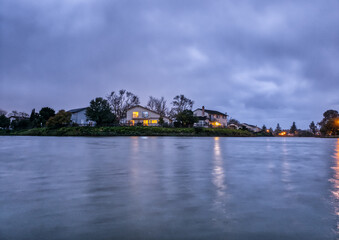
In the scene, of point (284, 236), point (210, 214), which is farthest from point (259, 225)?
point (210, 214)

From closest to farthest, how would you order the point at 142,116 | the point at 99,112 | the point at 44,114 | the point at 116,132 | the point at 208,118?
the point at 116,132, the point at 99,112, the point at 44,114, the point at 142,116, the point at 208,118

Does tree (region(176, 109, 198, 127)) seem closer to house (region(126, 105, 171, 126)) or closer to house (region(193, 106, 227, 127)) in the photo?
house (region(126, 105, 171, 126))

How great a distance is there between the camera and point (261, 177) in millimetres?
6438

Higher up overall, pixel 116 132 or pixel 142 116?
pixel 142 116

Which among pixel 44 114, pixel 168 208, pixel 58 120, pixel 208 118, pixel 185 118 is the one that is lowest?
pixel 168 208

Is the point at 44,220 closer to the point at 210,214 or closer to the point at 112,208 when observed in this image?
the point at 112,208

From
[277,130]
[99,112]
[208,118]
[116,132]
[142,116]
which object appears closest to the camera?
[116,132]

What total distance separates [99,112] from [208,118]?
37020 mm

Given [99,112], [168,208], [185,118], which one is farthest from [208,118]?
[168,208]

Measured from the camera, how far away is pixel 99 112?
177 ft

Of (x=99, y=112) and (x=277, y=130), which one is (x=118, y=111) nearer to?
(x=99, y=112)

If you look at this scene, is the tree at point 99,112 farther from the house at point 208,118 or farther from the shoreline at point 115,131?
the house at point 208,118

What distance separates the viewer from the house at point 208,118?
7384 cm

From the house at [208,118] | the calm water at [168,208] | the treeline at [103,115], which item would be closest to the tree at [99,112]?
the treeline at [103,115]
